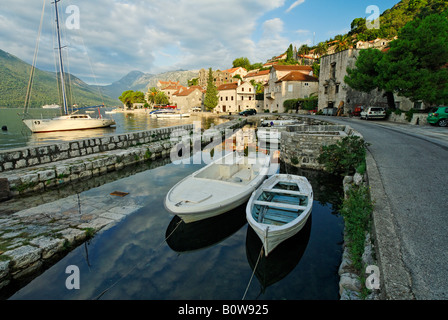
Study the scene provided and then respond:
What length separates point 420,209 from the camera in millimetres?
5129

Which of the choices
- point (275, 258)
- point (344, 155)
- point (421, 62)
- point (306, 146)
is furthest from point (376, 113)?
point (275, 258)

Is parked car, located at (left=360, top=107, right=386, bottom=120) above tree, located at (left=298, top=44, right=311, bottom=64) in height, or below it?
below

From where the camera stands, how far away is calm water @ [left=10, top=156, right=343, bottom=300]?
4.82 m

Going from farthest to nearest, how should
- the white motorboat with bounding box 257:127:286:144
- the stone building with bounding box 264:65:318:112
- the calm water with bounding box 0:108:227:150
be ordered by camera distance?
the stone building with bounding box 264:65:318:112
the calm water with bounding box 0:108:227:150
the white motorboat with bounding box 257:127:286:144

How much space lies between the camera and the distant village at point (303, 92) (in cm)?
3375

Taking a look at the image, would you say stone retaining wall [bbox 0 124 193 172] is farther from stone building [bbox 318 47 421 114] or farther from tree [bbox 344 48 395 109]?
stone building [bbox 318 47 421 114]

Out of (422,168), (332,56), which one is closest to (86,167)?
(422,168)

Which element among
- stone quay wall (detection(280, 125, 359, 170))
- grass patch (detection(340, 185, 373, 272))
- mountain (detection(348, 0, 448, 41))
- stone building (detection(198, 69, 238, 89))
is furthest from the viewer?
stone building (detection(198, 69, 238, 89))

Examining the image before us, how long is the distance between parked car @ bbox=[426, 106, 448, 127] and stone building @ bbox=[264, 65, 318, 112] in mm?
31206

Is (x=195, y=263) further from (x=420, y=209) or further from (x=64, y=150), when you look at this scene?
(x=64, y=150)

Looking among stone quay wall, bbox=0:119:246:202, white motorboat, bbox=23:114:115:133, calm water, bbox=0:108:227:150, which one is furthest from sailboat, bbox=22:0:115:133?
stone quay wall, bbox=0:119:246:202

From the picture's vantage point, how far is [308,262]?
5.80m
